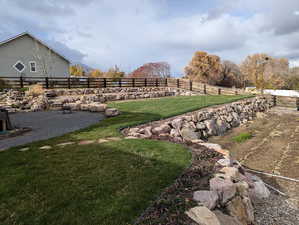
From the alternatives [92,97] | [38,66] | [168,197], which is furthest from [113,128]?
[38,66]

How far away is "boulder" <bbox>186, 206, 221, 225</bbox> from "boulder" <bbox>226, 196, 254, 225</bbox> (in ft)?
1.84

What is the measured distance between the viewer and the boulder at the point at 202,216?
2.14 meters

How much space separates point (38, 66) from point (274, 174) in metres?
24.3

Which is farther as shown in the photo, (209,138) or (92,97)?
(92,97)

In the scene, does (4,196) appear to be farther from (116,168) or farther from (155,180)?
(155,180)

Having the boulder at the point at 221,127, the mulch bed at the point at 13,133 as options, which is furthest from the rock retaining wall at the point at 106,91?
the boulder at the point at 221,127

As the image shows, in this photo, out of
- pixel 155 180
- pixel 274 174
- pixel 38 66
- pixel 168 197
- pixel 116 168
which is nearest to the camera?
pixel 168 197

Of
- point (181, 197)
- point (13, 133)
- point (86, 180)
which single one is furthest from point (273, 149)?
point (13, 133)

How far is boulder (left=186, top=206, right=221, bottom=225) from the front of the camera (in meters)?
2.14

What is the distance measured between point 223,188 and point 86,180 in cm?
218

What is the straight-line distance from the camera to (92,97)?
13938mm

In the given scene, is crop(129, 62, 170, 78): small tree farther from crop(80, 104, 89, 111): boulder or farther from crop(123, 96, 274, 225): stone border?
crop(123, 96, 274, 225): stone border

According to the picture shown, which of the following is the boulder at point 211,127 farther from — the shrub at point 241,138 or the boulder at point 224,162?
the boulder at point 224,162

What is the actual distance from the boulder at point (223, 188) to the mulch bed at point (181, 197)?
0.39 feet
